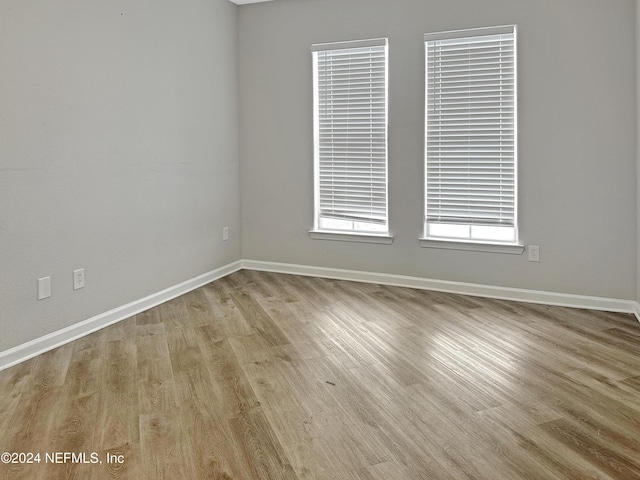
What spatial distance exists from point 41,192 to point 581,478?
324 centimetres

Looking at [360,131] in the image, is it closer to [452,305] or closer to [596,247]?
[452,305]

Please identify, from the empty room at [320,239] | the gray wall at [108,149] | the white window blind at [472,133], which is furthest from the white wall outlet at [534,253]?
the gray wall at [108,149]

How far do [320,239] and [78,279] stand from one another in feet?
7.85

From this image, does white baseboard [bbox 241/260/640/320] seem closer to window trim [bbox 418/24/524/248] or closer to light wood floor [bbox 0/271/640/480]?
light wood floor [bbox 0/271/640/480]

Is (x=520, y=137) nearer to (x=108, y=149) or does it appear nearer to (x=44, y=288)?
(x=108, y=149)

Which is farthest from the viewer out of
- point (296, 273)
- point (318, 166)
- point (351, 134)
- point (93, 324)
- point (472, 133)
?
point (296, 273)

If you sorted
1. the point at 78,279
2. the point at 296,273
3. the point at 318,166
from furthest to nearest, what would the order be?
1. the point at 296,273
2. the point at 318,166
3. the point at 78,279

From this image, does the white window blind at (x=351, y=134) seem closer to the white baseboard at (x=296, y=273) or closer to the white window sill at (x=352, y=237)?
the white window sill at (x=352, y=237)

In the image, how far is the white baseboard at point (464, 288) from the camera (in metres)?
4.06

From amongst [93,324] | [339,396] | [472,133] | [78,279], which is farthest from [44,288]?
[472,133]

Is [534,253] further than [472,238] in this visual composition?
No

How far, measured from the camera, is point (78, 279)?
3.50 metres

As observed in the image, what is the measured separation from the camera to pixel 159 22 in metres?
4.16

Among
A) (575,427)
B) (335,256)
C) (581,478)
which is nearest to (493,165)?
(335,256)
